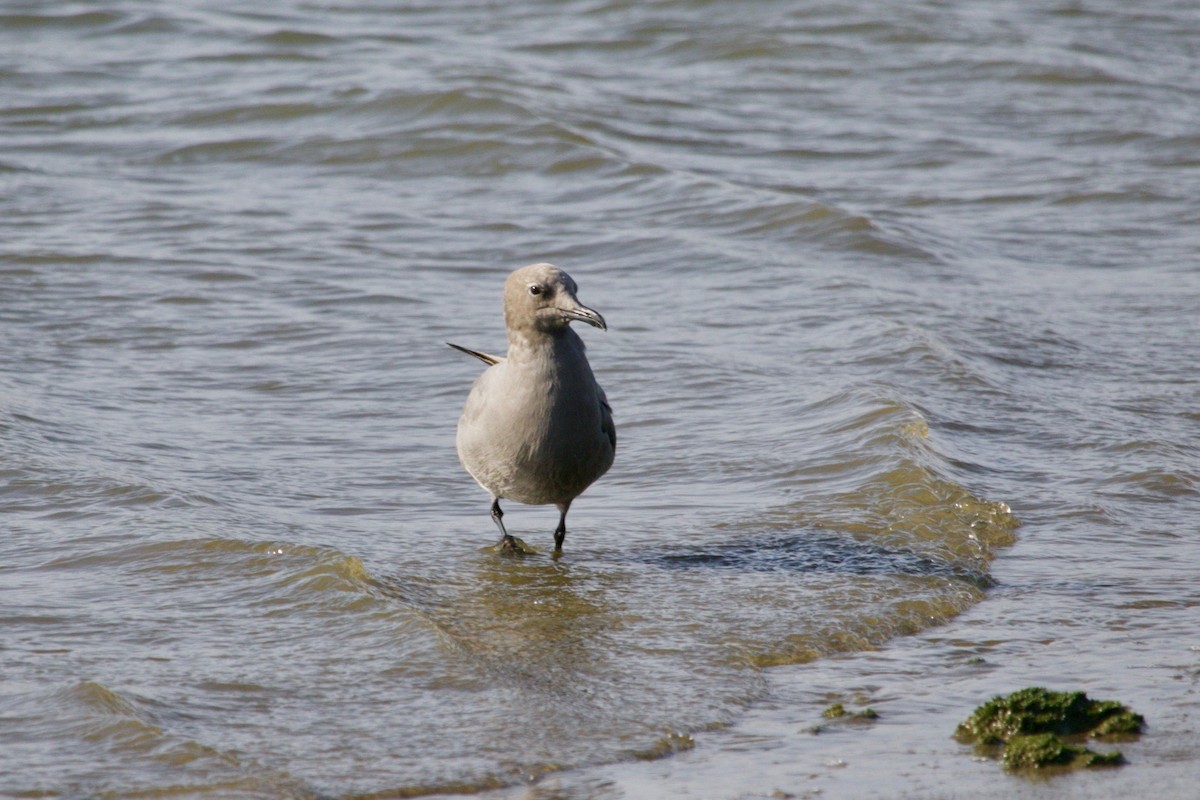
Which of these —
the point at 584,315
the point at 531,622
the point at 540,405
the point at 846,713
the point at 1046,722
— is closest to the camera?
the point at 1046,722

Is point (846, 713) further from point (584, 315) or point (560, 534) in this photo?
point (560, 534)

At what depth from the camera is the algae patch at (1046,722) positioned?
5086mm

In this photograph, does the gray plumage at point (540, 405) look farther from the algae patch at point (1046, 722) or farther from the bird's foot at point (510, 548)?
the algae patch at point (1046, 722)

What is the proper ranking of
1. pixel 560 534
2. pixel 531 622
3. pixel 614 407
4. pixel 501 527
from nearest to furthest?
pixel 531 622
pixel 560 534
pixel 501 527
pixel 614 407

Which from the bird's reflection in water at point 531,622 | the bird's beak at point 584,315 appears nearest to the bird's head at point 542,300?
the bird's beak at point 584,315

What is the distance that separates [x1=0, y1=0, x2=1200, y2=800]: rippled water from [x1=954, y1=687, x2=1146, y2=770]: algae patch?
118mm

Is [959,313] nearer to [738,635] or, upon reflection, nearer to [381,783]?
[738,635]

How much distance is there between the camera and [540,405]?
22.3ft

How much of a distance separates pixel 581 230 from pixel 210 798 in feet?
30.4

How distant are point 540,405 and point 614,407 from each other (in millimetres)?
2883

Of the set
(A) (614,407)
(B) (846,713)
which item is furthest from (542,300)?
(A) (614,407)

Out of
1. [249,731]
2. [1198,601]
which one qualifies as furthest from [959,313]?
[249,731]

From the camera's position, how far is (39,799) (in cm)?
471

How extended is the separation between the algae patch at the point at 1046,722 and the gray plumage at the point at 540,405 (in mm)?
2280
